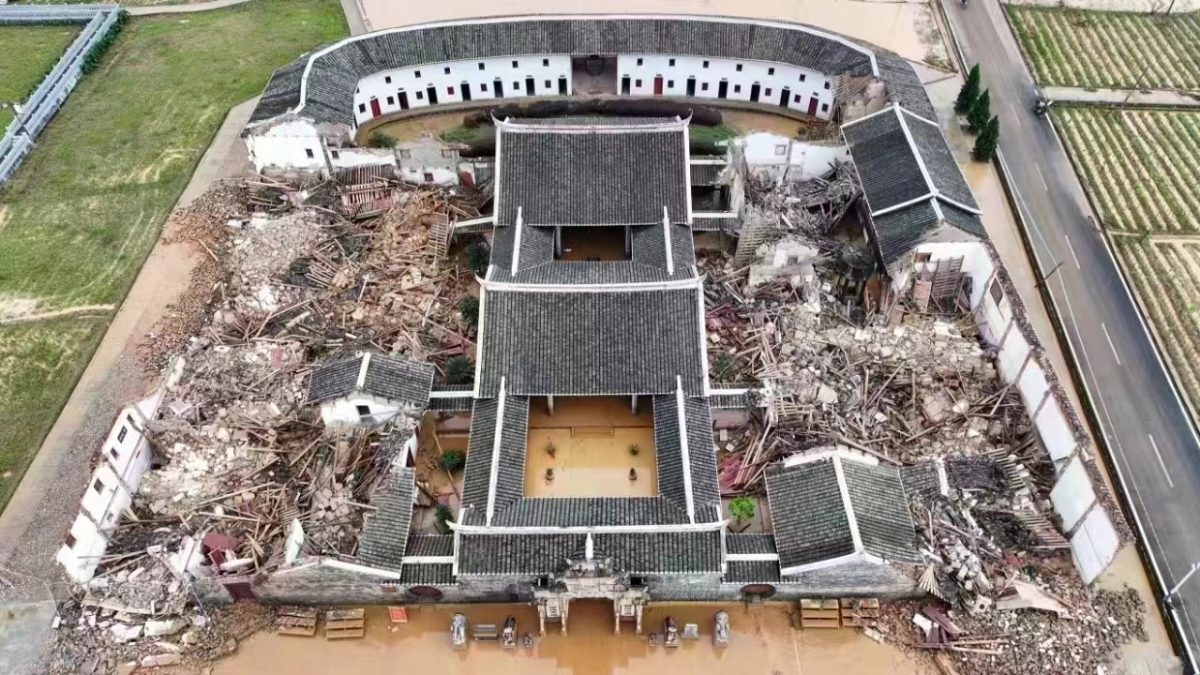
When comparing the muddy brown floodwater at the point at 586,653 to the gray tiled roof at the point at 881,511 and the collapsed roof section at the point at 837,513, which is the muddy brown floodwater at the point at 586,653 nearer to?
the collapsed roof section at the point at 837,513

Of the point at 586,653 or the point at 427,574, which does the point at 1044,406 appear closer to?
the point at 586,653

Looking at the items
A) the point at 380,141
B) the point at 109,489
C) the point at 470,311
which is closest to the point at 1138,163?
the point at 470,311

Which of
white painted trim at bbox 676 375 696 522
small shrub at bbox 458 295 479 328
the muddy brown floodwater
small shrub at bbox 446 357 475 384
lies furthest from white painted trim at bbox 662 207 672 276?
the muddy brown floodwater

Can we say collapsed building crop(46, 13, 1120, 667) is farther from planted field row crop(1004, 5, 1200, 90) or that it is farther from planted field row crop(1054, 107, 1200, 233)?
planted field row crop(1004, 5, 1200, 90)

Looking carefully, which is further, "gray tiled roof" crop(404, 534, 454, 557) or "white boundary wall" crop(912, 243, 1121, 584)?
"gray tiled roof" crop(404, 534, 454, 557)

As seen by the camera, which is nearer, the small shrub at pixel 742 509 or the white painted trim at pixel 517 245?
the small shrub at pixel 742 509

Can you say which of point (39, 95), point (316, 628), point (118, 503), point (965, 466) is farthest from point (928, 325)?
point (39, 95)

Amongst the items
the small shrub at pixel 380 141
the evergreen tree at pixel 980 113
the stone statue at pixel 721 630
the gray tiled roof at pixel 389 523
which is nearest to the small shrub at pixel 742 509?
the stone statue at pixel 721 630
